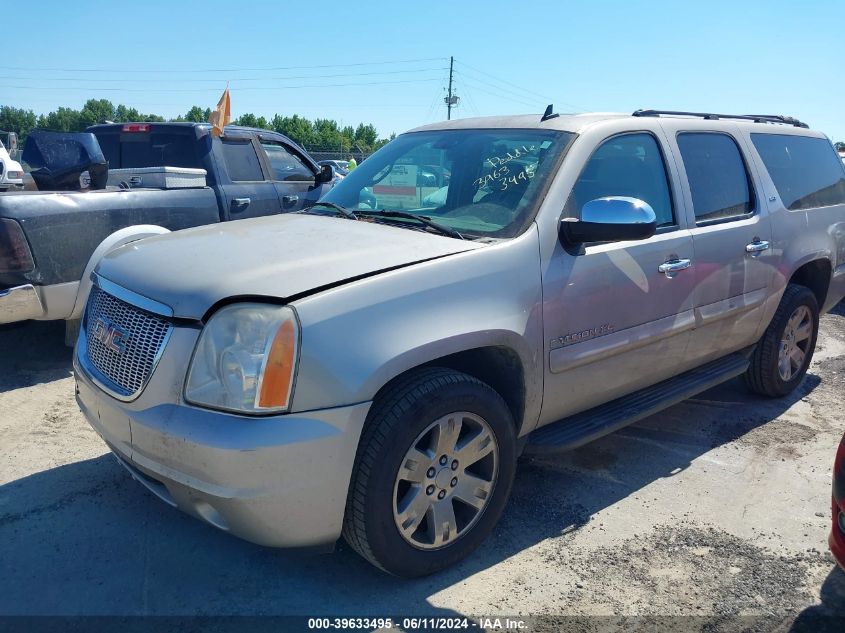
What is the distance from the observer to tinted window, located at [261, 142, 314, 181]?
7.42m

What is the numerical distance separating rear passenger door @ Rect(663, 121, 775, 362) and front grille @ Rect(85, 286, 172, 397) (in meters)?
2.77

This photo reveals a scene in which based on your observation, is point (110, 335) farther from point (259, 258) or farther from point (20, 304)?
point (20, 304)

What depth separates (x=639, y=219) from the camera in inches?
121

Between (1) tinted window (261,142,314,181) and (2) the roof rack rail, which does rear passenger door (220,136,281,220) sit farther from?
(2) the roof rack rail

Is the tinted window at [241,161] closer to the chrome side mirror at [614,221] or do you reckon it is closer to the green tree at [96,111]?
Result: the chrome side mirror at [614,221]

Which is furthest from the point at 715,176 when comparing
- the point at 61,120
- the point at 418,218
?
the point at 61,120

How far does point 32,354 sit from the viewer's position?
5609 mm

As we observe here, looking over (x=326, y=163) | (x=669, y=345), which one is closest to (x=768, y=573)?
(x=669, y=345)

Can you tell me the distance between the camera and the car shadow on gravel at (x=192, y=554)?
8.87 feet

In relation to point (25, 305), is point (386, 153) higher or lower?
higher

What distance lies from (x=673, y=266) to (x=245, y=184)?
4444mm

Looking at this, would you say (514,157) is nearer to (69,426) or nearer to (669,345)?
(669,345)

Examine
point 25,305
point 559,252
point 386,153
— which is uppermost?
point 386,153

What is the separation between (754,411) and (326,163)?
422 cm
